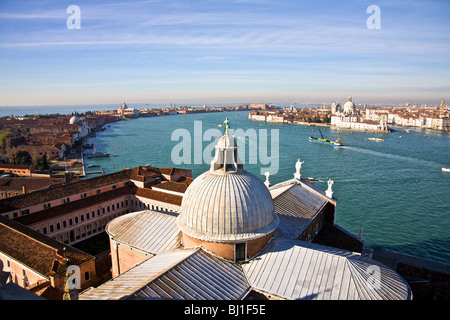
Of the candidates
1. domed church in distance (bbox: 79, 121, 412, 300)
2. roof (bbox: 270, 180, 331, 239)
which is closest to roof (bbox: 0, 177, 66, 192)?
domed church in distance (bbox: 79, 121, 412, 300)

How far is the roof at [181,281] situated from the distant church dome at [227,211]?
0.59 m

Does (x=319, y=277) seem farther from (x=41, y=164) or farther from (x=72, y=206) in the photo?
(x=41, y=164)

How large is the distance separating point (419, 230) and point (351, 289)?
17.9 metres

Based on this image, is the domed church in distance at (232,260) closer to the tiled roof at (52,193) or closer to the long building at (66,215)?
the long building at (66,215)

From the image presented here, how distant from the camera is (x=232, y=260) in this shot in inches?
362

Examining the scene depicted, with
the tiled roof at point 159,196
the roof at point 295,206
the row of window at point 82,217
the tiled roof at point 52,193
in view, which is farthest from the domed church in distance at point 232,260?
the tiled roof at point 52,193

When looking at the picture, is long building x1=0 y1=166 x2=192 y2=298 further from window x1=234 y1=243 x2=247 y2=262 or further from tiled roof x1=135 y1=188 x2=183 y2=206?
window x1=234 y1=243 x2=247 y2=262

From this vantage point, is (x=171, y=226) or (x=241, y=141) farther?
(x=241, y=141)

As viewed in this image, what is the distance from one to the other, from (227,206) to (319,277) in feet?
9.95

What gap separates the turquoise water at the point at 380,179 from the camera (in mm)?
21297

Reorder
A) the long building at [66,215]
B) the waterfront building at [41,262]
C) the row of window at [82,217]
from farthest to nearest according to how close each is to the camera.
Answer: the row of window at [82,217], the long building at [66,215], the waterfront building at [41,262]

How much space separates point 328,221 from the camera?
56.0ft
